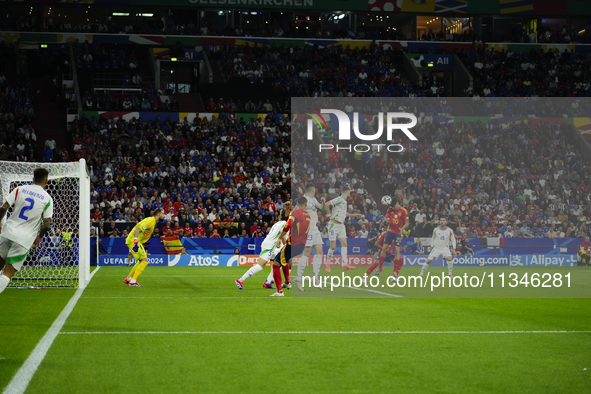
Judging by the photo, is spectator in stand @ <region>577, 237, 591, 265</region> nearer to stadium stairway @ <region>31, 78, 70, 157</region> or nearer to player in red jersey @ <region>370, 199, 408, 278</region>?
player in red jersey @ <region>370, 199, 408, 278</region>

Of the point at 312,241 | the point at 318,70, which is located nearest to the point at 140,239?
the point at 312,241

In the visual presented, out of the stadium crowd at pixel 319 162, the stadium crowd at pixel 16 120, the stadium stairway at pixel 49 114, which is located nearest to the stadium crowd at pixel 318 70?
the stadium crowd at pixel 319 162

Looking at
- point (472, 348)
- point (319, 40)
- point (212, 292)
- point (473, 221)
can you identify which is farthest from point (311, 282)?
point (319, 40)

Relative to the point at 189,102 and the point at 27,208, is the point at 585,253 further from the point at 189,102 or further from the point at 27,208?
the point at 27,208

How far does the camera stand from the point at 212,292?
50.4ft

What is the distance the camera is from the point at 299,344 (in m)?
8.17

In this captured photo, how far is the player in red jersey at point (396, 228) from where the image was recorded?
16.8 metres

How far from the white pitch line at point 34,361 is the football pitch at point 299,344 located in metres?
0.06

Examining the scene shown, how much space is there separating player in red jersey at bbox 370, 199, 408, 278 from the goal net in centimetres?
736

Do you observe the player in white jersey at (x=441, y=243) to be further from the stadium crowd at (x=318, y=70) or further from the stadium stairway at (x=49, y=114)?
the stadium crowd at (x=318, y=70)

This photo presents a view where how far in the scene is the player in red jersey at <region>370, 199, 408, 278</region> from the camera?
16828mm

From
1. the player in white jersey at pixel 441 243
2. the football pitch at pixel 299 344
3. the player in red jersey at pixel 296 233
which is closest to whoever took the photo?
the football pitch at pixel 299 344

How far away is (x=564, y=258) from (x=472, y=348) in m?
20.7

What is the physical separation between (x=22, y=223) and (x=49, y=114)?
30517mm
